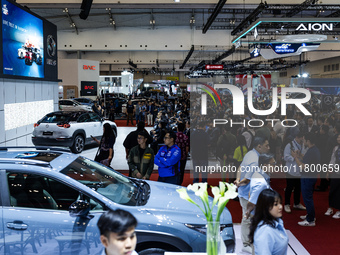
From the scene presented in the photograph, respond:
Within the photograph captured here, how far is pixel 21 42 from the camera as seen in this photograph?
11.1 metres

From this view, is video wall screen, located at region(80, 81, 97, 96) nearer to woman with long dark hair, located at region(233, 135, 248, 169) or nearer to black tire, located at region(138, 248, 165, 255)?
woman with long dark hair, located at region(233, 135, 248, 169)

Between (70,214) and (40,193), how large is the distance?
606 mm

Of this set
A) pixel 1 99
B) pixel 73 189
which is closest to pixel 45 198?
pixel 73 189

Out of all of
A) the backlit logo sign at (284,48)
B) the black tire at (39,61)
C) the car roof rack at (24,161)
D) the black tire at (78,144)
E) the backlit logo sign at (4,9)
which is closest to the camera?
the car roof rack at (24,161)

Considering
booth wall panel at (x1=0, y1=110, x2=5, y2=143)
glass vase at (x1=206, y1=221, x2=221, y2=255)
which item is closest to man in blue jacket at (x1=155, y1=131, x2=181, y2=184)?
glass vase at (x1=206, y1=221, x2=221, y2=255)

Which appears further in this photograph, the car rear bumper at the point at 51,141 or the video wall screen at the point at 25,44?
the car rear bumper at the point at 51,141

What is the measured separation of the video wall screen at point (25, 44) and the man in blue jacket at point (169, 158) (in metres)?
5.58

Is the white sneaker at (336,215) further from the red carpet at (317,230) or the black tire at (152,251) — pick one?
the black tire at (152,251)

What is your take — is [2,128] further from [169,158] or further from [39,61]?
[169,158]

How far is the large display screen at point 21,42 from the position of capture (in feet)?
33.1

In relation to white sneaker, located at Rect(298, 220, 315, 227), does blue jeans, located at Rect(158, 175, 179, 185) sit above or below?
above

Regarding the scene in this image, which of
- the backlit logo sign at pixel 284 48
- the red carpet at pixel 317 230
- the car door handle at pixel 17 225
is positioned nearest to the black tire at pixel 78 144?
the red carpet at pixel 317 230

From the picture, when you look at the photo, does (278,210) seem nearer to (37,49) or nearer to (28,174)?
(28,174)

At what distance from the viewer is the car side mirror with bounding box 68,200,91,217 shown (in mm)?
3605
